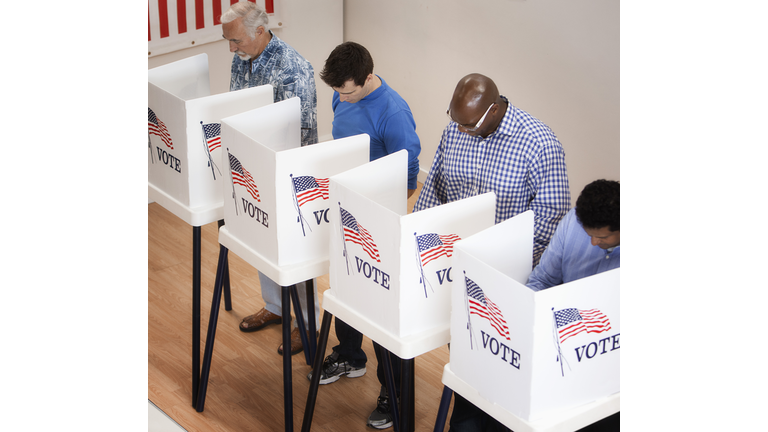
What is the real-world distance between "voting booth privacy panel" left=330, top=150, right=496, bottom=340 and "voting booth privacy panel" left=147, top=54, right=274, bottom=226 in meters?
0.55

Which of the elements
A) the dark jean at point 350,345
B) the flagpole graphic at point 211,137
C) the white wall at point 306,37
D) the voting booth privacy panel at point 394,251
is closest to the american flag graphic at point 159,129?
the flagpole graphic at point 211,137

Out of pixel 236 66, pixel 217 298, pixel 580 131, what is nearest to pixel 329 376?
pixel 217 298

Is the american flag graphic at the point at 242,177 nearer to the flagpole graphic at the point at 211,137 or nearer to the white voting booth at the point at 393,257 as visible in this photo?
the flagpole graphic at the point at 211,137

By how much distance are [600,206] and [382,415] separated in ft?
4.35

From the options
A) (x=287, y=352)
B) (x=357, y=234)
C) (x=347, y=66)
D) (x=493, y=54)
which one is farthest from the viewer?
(x=493, y=54)

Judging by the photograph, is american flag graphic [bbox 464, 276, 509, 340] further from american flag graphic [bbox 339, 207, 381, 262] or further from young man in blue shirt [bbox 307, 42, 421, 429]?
young man in blue shirt [bbox 307, 42, 421, 429]

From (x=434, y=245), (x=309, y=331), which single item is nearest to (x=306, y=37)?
(x=309, y=331)

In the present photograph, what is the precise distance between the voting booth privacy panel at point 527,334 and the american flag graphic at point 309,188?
0.61 m

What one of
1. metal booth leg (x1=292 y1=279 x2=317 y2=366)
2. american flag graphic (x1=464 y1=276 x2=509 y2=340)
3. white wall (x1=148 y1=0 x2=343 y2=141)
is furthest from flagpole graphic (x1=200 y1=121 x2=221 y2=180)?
white wall (x1=148 y1=0 x2=343 y2=141)

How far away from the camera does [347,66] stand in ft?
7.47

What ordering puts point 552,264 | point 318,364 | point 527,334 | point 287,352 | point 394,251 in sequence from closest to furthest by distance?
point 527,334 < point 394,251 < point 552,264 < point 318,364 < point 287,352

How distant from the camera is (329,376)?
109 inches

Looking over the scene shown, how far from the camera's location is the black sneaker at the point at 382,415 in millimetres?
2527

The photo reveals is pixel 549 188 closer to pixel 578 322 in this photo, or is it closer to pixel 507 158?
pixel 507 158
